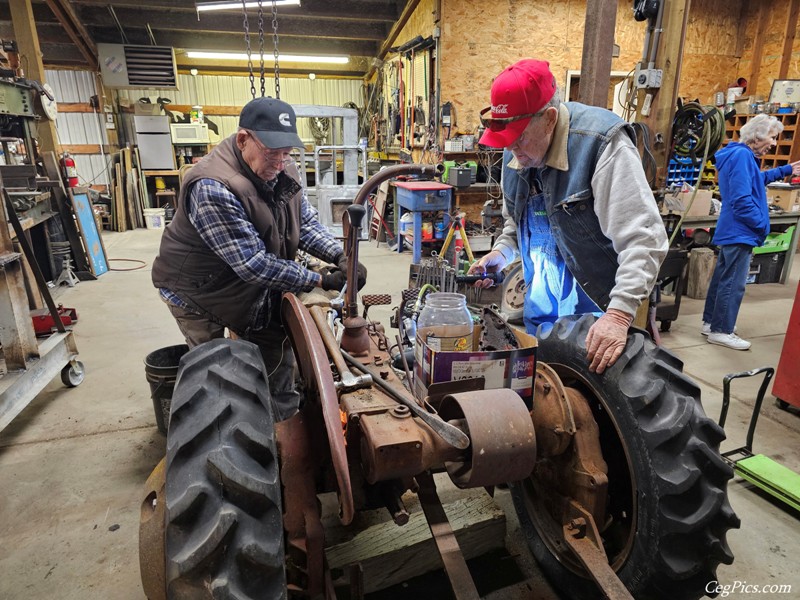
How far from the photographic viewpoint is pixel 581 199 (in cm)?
190

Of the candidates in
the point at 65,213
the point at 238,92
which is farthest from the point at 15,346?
the point at 238,92

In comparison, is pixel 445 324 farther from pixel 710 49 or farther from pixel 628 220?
pixel 710 49

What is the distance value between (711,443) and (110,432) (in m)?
3.25

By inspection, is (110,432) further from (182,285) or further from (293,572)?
(293,572)

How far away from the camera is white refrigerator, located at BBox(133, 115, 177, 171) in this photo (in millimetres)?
10602

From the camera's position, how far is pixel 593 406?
1715mm

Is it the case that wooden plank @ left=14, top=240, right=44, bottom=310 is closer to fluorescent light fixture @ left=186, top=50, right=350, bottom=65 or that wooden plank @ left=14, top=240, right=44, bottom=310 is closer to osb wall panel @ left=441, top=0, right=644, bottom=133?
osb wall panel @ left=441, top=0, right=644, bottom=133

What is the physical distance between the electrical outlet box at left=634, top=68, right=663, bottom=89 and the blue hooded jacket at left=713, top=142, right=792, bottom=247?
95 cm

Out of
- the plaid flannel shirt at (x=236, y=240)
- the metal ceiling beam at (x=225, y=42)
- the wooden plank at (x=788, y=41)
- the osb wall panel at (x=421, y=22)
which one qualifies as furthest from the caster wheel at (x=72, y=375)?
the wooden plank at (x=788, y=41)

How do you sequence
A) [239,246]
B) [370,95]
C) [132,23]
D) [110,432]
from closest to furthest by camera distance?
[239,246]
[110,432]
[132,23]
[370,95]

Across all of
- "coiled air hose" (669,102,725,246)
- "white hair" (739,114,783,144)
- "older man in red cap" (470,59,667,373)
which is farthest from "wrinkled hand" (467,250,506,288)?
"white hair" (739,114,783,144)

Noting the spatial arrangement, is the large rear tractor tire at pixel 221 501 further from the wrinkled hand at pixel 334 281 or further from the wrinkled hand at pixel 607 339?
the wrinkled hand at pixel 334 281

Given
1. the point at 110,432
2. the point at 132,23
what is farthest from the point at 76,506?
the point at 132,23

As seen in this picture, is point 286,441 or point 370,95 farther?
point 370,95
